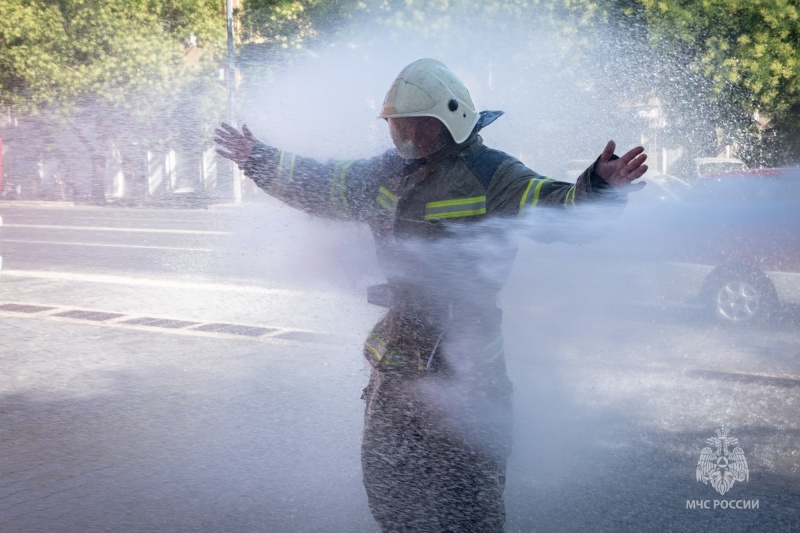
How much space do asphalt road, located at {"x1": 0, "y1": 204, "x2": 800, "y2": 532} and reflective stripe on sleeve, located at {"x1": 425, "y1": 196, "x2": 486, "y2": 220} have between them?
3.52ft

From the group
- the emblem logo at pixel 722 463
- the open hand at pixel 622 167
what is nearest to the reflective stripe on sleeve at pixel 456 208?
the open hand at pixel 622 167

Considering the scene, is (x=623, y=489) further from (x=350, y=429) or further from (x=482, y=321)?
(x=482, y=321)

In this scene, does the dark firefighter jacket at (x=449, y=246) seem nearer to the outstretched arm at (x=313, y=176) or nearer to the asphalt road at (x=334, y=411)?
the outstretched arm at (x=313, y=176)

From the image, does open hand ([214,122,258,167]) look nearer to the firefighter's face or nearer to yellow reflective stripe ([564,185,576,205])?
the firefighter's face

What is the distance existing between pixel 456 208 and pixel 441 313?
32 centimetres

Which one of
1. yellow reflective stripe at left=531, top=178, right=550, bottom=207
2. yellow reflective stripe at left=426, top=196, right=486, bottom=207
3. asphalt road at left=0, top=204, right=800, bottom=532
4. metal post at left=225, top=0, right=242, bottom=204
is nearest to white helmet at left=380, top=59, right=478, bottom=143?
yellow reflective stripe at left=426, top=196, right=486, bottom=207

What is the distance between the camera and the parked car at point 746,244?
6.77 meters

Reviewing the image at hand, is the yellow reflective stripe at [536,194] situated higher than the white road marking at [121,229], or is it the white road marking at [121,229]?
the yellow reflective stripe at [536,194]

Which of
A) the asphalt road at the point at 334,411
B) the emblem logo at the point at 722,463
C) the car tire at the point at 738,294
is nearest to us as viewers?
the asphalt road at the point at 334,411

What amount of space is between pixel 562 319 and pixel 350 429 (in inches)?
57.1

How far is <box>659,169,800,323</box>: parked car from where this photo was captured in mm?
6770

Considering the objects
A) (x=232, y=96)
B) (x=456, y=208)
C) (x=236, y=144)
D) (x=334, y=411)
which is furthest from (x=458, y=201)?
(x=232, y=96)

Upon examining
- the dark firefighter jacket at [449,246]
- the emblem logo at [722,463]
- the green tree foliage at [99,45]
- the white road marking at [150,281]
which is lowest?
the emblem logo at [722,463]

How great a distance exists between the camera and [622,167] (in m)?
2.45
